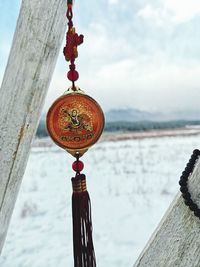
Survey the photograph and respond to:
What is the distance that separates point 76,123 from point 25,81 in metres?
0.33

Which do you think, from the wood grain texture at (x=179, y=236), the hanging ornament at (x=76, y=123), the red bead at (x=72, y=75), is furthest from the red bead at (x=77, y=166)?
the wood grain texture at (x=179, y=236)

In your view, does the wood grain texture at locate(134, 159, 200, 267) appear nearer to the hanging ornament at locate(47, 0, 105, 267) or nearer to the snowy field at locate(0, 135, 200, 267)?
the hanging ornament at locate(47, 0, 105, 267)

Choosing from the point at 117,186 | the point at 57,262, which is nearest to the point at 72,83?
the point at 57,262

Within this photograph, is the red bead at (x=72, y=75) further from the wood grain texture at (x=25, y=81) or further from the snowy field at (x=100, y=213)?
the snowy field at (x=100, y=213)

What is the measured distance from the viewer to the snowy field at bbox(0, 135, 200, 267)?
3920 millimetres

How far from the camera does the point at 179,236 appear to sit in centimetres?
71

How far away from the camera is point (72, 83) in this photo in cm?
104

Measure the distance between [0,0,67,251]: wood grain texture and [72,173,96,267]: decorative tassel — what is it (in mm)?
388

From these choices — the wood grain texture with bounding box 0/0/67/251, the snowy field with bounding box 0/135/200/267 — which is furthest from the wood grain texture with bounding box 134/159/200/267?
the snowy field with bounding box 0/135/200/267

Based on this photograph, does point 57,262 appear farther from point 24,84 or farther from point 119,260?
point 24,84

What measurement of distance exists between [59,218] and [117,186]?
2153 mm

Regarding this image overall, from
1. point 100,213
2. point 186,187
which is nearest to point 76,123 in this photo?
point 186,187

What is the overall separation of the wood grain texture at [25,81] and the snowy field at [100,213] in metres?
2.56

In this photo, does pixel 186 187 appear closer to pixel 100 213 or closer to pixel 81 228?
pixel 81 228
